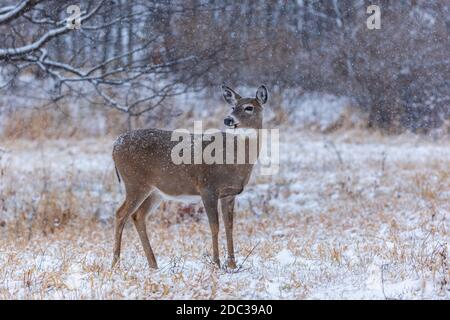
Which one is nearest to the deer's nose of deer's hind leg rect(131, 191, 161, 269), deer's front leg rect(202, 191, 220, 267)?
deer's front leg rect(202, 191, 220, 267)

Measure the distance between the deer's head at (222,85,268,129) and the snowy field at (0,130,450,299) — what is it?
135cm

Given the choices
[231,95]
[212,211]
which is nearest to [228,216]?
[212,211]

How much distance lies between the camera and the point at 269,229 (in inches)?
400

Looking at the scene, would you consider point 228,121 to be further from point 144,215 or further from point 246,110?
point 144,215

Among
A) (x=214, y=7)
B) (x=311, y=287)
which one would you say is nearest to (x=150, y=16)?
(x=214, y=7)

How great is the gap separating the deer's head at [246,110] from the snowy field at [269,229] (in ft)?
4.43

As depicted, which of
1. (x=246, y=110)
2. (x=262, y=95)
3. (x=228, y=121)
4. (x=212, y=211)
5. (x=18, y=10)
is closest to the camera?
(x=212, y=211)

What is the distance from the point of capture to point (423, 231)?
8.86 meters

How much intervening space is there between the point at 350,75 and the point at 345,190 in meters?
5.42

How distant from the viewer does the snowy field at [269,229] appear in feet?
18.9

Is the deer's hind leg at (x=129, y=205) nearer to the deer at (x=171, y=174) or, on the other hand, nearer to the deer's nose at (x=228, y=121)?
the deer at (x=171, y=174)

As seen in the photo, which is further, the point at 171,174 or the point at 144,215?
the point at 144,215

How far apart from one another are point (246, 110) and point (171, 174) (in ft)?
3.20

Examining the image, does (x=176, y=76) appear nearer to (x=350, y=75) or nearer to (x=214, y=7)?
(x=214, y=7)
